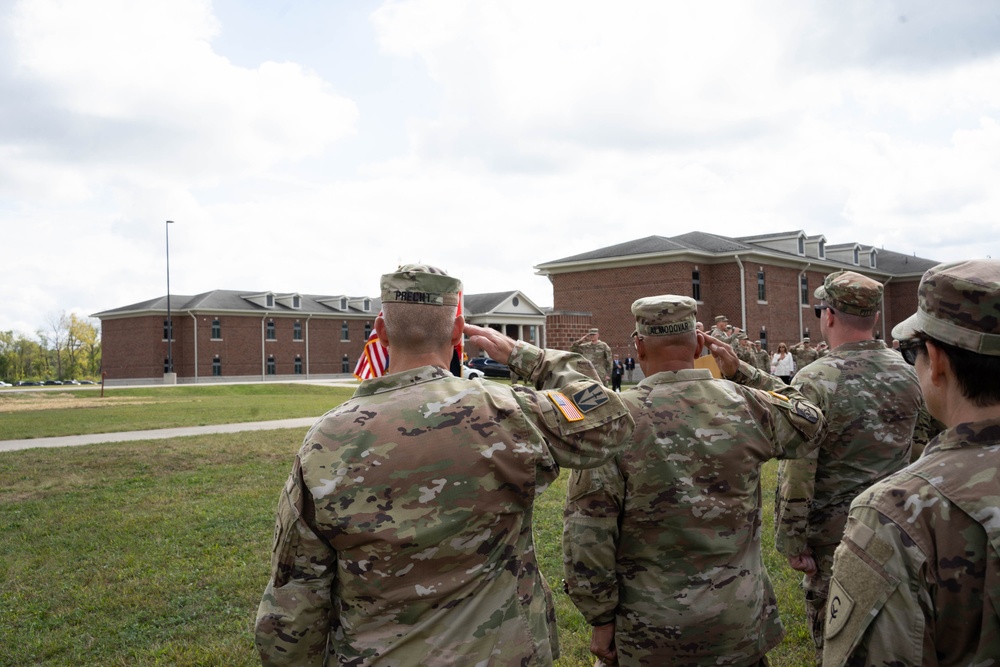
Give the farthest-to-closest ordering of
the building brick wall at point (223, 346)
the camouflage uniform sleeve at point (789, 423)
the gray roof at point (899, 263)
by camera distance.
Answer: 1. the building brick wall at point (223, 346)
2. the gray roof at point (899, 263)
3. the camouflage uniform sleeve at point (789, 423)

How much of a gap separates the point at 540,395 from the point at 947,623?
1.26 metres

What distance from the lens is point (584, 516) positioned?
2.98 m

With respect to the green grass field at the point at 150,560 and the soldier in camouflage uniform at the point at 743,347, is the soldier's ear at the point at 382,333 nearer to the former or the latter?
the green grass field at the point at 150,560

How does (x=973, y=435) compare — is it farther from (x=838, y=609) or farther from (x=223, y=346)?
(x=223, y=346)

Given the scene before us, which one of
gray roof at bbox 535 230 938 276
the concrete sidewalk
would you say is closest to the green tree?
gray roof at bbox 535 230 938 276

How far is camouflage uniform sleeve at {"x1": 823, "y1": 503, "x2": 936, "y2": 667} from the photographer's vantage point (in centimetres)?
147

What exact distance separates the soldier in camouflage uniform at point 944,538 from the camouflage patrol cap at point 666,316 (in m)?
1.44

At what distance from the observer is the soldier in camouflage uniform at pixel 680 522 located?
2.87m

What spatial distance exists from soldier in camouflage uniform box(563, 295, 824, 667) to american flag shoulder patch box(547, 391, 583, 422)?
59 centimetres

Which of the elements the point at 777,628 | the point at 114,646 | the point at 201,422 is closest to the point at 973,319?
the point at 777,628

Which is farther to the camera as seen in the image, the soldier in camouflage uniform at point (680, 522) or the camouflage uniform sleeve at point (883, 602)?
the soldier in camouflage uniform at point (680, 522)

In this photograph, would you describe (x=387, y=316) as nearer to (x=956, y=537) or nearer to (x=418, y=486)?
(x=418, y=486)

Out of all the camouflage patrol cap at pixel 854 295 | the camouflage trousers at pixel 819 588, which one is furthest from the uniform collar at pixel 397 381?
the camouflage trousers at pixel 819 588

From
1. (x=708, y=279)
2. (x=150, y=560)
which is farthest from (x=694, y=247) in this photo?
(x=150, y=560)
